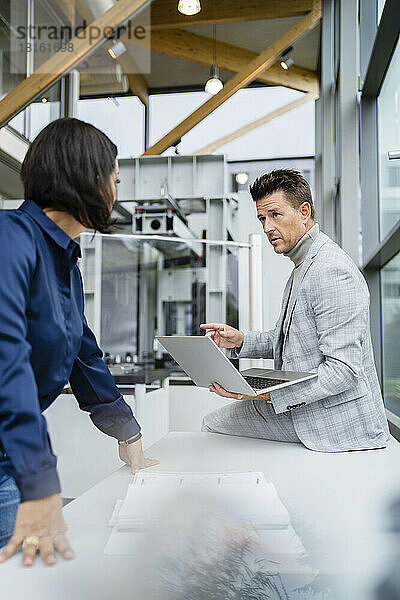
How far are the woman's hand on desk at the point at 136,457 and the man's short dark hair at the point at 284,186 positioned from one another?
48 centimetres

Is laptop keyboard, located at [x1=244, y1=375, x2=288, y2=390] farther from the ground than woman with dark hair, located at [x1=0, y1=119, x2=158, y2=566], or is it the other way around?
woman with dark hair, located at [x1=0, y1=119, x2=158, y2=566]

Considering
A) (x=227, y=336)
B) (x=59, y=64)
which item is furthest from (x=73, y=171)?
(x=59, y=64)

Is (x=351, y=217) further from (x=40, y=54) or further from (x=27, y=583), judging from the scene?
(x=27, y=583)

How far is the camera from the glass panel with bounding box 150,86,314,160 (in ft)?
14.3

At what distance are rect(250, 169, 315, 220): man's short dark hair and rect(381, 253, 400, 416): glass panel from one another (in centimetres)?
66

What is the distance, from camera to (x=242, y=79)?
13.4ft

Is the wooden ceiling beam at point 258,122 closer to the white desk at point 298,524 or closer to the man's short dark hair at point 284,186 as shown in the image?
the man's short dark hair at point 284,186

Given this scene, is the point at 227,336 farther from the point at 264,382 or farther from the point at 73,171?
the point at 73,171

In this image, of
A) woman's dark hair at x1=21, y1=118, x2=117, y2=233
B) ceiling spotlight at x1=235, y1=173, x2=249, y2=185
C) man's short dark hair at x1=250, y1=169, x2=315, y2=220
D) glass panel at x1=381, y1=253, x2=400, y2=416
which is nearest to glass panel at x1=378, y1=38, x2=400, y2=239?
glass panel at x1=381, y1=253, x2=400, y2=416

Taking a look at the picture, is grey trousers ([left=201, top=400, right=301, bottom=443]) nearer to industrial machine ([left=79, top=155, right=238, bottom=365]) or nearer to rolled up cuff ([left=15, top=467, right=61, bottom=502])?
rolled up cuff ([left=15, top=467, right=61, bottom=502])

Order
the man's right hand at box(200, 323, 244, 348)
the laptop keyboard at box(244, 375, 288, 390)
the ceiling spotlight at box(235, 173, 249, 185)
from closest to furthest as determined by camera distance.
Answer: the laptop keyboard at box(244, 375, 288, 390)
the man's right hand at box(200, 323, 244, 348)
the ceiling spotlight at box(235, 173, 249, 185)

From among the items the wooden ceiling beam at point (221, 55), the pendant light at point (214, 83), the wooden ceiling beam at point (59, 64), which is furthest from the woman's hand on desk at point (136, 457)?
the wooden ceiling beam at point (221, 55)

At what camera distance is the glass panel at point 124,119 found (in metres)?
3.36

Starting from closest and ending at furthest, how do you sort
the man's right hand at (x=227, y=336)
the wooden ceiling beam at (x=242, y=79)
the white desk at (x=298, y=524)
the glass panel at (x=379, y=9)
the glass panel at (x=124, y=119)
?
the white desk at (x=298, y=524) → the man's right hand at (x=227, y=336) → the glass panel at (x=379, y=9) → the glass panel at (x=124, y=119) → the wooden ceiling beam at (x=242, y=79)
